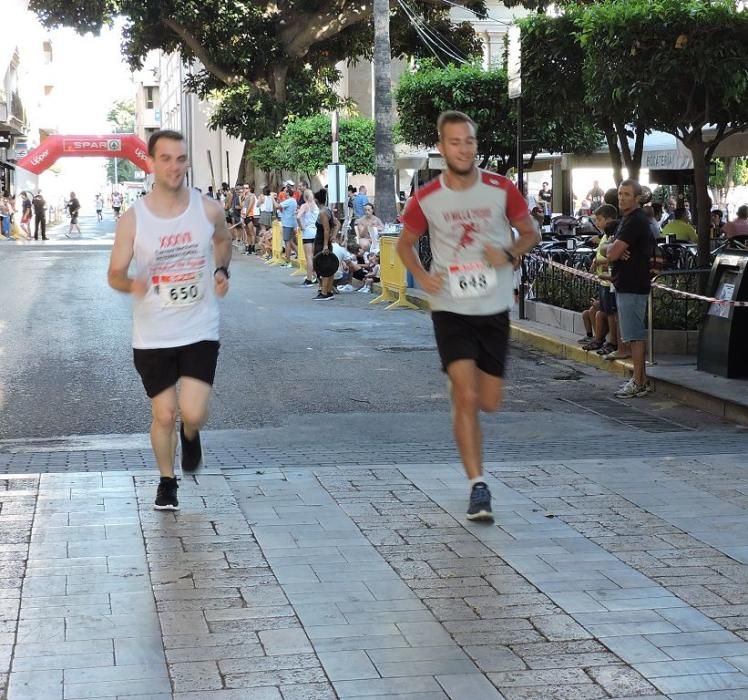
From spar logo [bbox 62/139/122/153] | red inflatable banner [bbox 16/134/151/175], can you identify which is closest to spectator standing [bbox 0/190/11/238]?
red inflatable banner [bbox 16/134/151/175]

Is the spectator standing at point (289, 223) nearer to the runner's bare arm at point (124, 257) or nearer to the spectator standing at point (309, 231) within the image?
the spectator standing at point (309, 231)

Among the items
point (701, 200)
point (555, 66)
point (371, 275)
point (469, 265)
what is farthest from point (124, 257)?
point (371, 275)

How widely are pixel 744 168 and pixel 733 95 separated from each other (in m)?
37.6

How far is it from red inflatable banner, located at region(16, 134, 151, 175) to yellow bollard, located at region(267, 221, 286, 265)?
80.0 ft

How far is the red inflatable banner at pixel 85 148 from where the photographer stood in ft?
175

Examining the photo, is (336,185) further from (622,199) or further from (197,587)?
(197,587)

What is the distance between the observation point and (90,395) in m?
11.0

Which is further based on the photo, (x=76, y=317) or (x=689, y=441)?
(x=76, y=317)

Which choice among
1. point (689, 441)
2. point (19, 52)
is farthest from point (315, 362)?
point (19, 52)

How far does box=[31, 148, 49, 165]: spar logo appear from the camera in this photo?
173 feet

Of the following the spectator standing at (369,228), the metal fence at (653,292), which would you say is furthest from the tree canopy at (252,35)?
the metal fence at (653,292)

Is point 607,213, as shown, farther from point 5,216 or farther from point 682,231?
point 5,216

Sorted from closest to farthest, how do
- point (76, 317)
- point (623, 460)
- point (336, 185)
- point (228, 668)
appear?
point (228, 668) → point (623, 460) → point (76, 317) → point (336, 185)

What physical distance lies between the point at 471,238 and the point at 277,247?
945 inches
